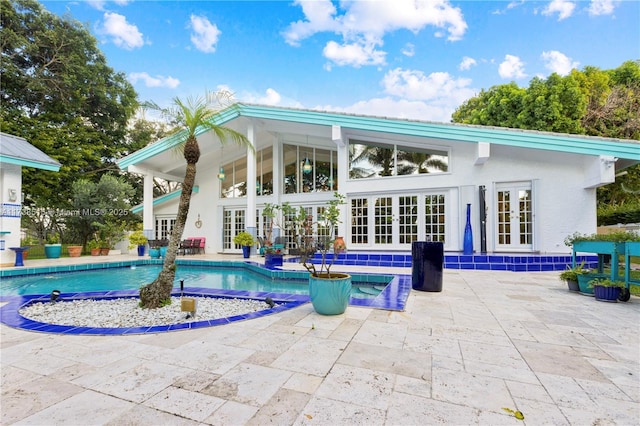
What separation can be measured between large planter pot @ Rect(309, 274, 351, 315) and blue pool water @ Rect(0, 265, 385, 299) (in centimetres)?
214

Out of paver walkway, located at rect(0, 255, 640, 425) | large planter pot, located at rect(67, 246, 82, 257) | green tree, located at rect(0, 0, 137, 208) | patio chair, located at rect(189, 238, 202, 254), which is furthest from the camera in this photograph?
green tree, located at rect(0, 0, 137, 208)

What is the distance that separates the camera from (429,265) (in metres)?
4.82

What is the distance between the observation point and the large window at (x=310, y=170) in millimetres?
11680

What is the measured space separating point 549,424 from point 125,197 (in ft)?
49.7

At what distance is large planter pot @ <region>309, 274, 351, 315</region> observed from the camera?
3461 millimetres

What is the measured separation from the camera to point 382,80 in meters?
15.3

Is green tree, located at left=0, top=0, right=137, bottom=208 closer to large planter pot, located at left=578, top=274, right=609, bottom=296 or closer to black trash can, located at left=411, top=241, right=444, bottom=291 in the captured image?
black trash can, located at left=411, top=241, right=444, bottom=291

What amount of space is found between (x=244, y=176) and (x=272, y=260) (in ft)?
20.1

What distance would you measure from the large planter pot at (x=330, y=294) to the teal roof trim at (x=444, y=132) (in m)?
3.41

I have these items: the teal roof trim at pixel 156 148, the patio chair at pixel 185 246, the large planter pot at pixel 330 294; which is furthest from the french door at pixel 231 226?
the large planter pot at pixel 330 294

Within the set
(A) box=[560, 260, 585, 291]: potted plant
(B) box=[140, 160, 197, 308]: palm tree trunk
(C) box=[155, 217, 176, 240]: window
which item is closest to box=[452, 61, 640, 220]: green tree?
(A) box=[560, 260, 585, 291]: potted plant

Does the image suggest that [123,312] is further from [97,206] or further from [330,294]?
[97,206]

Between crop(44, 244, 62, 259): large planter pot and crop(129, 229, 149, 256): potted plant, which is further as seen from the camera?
crop(129, 229, 149, 256): potted plant

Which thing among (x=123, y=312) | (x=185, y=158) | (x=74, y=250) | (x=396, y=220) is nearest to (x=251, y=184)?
(x=396, y=220)
